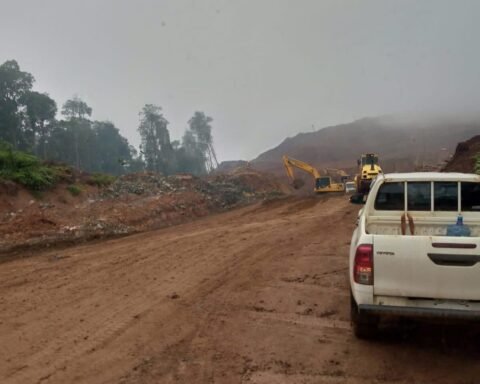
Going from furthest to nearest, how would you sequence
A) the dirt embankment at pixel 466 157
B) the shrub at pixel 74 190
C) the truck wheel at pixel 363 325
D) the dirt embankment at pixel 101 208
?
the dirt embankment at pixel 466 157 < the shrub at pixel 74 190 < the dirt embankment at pixel 101 208 < the truck wheel at pixel 363 325

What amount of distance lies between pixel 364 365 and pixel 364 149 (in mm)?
103624

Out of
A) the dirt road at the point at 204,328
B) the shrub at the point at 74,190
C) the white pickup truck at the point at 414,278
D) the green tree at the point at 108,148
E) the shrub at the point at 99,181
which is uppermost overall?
the green tree at the point at 108,148

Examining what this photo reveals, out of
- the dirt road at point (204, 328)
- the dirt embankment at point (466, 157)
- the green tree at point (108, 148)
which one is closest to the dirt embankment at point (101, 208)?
the dirt road at point (204, 328)

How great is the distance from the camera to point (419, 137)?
108 meters

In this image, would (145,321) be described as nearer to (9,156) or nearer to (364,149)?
(9,156)

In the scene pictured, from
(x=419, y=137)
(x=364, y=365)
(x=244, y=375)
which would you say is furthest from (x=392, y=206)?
(x=419, y=137)

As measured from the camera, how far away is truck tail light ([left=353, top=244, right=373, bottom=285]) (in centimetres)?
481

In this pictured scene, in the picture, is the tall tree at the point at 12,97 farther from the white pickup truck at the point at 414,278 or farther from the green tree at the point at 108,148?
the white pickup truck at the point at 414,278

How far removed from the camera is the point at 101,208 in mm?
20453

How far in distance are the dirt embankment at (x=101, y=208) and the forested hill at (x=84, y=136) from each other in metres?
19.0

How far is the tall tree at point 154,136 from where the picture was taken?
80.0 metres

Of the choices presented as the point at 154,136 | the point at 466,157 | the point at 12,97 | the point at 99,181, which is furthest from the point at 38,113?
the point at 466,157

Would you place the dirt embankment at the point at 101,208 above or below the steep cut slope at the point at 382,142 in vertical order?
below

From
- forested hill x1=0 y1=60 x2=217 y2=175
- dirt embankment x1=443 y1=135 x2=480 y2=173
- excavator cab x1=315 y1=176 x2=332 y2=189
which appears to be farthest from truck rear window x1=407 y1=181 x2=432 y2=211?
forested hill x1=0 y1=60 x2=217 y2=175
